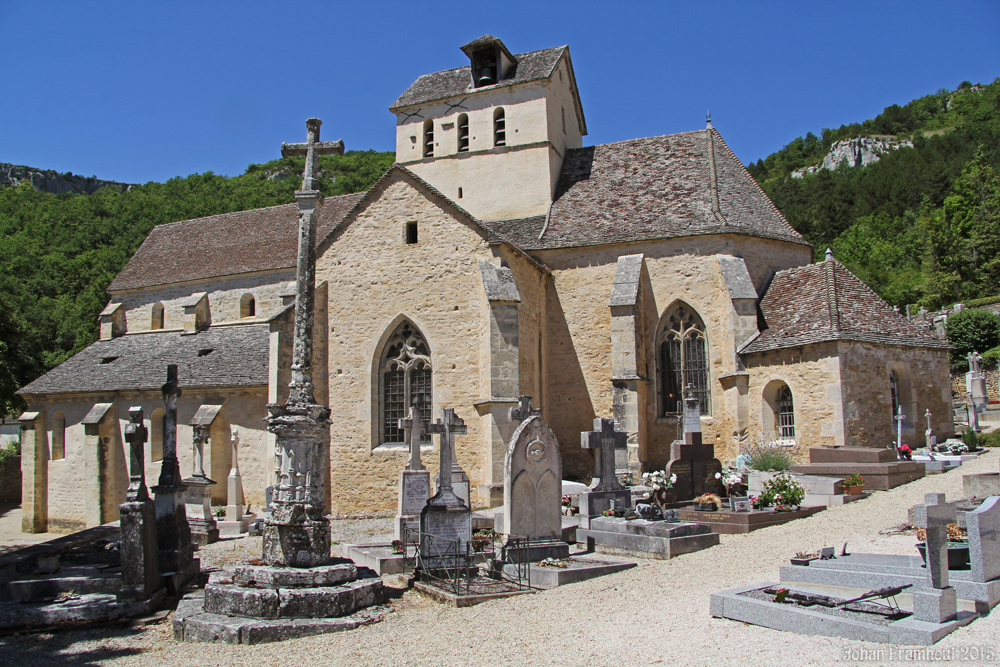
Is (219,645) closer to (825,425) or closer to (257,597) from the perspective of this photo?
(257,597)

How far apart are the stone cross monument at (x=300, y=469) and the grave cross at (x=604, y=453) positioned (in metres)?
6.23

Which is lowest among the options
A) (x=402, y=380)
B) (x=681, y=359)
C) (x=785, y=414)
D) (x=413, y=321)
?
(x=785, y=414)

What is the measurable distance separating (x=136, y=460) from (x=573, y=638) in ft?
20.2

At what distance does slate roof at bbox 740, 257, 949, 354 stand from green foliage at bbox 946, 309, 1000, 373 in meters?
22.5

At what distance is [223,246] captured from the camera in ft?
93.8

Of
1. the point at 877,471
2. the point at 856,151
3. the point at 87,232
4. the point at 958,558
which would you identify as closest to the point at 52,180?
the point at 87,232

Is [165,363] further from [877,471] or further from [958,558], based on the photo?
[958,558]

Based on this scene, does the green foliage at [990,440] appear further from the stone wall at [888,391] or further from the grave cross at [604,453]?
the grave cross at [604,453]

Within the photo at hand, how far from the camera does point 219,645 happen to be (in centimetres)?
718

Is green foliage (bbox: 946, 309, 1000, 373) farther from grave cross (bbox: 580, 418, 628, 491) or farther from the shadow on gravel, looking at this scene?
the shadow on gravel

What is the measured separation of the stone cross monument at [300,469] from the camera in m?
8.11

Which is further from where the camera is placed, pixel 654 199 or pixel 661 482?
pixel 654 199

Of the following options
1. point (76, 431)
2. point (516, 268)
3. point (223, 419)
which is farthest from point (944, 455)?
point (76, 431)

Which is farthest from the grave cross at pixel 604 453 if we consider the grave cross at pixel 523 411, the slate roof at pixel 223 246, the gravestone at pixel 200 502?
the slate roof at pixel 223 246
